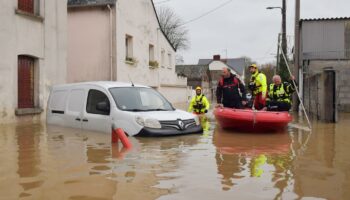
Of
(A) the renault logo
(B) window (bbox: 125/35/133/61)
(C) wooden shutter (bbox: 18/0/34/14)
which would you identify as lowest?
(A) the renault logo

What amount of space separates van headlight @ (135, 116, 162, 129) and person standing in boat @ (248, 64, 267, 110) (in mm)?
3962

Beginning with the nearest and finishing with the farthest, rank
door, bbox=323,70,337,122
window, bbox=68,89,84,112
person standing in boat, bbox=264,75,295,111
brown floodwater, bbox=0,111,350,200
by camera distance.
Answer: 1. brown floodwater, bbox=0,111,350,200
2. window, bbox=68,89,84,112
3. person standing in boat, bbox=264,75,295,111
4. door, bbox=323,70,337,122

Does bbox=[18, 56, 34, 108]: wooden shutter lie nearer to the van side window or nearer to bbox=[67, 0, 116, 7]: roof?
the van side window

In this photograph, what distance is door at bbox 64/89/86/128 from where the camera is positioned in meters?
11.0

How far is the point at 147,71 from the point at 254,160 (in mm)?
17504

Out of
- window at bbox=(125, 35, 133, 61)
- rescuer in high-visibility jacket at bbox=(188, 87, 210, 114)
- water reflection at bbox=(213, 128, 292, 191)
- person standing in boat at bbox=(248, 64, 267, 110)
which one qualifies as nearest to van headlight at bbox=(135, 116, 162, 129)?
water reflection at bbox=(213, 128, 292, 191)

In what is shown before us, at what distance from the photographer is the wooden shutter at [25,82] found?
14448mm

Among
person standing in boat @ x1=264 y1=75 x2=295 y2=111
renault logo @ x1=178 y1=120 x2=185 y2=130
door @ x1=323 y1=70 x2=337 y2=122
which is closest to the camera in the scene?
renault logo @ x1=178 y1=120 x2=185 y2=130

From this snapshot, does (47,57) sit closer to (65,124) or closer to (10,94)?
(10,94)

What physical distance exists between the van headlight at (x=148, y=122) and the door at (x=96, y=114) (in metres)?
0.81

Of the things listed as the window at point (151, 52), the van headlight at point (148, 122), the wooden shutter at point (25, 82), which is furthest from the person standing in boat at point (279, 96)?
the window at point (151, 52)

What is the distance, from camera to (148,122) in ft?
31.7

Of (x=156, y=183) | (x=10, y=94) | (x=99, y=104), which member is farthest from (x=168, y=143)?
(x=10, y=94)

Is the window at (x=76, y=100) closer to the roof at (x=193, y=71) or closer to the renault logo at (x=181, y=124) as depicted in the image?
the renault logo at (x=181, y=124)
